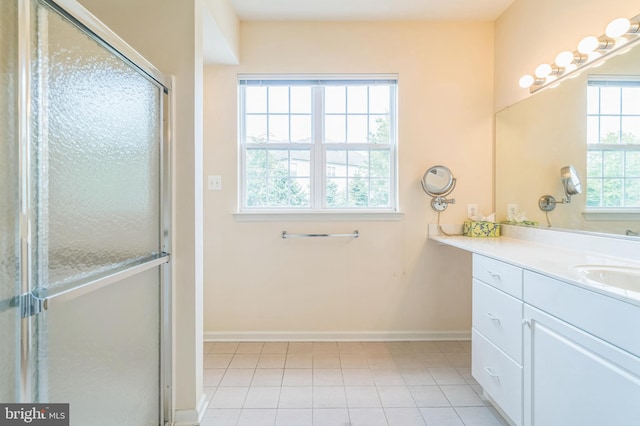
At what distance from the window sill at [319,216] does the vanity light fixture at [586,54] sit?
123 centimetres

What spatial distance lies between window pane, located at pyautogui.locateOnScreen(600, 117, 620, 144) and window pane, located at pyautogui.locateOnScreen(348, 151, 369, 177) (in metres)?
1.43

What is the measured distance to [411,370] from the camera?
Result: 80.6 inches

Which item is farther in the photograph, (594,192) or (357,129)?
(357,129)

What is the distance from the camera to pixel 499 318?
1.51m

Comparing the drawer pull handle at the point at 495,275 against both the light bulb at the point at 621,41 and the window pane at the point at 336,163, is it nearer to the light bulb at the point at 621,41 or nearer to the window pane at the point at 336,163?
the light bulb at the point at 621,41

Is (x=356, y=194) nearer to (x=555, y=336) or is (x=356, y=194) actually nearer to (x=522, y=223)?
(x=522, y=223)

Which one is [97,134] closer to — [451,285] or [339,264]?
[339,264]

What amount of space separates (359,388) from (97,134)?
183cm

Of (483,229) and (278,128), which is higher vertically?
(278,128)

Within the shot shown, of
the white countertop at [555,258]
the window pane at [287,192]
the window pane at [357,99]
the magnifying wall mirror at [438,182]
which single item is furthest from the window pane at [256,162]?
the white countertop at [555,258]

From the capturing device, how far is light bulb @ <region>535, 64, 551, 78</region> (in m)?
1.85

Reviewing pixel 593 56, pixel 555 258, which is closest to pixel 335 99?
pixel 593 56

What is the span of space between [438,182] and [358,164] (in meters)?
0.65

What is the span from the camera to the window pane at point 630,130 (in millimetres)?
1430
